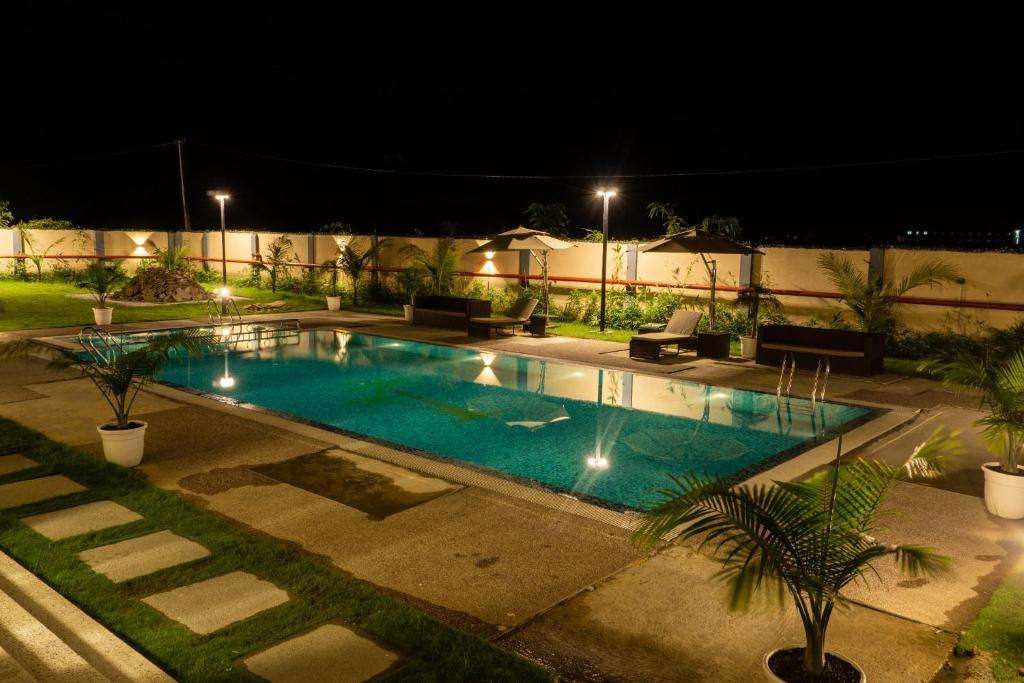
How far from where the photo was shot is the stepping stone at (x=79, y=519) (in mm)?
5004

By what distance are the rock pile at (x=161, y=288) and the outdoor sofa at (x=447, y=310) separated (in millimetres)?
6803

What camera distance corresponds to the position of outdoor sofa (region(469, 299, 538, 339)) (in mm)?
15172

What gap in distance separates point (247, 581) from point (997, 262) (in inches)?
502

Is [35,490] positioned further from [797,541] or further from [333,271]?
[333,271]

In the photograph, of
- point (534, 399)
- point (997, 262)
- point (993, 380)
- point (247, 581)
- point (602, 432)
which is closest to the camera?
point (247, 581)

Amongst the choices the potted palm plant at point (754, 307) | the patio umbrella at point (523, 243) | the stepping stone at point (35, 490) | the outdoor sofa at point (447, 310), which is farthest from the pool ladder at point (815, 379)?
the stepping stone at point (35, 490)

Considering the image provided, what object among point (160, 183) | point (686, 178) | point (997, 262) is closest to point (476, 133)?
point (686, 178)

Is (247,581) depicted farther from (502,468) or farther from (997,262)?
(997,262)

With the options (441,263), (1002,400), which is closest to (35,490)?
(1002,400)

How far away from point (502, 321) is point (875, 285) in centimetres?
678

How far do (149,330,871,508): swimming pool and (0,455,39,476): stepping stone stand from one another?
9.88 ft

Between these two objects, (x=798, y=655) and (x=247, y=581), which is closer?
(x=798, y=655)

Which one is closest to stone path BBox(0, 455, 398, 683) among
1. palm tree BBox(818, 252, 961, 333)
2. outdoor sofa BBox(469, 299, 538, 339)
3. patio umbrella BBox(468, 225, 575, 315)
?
outdoor sofa BBox(469, 299, 538, 339)

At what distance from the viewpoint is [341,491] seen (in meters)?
6.04
